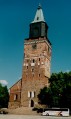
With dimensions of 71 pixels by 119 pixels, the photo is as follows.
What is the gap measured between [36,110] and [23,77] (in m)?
10.3

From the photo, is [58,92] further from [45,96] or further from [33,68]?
[33,68]

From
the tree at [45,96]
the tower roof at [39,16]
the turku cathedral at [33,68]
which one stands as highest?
the tower roof at [39,16]

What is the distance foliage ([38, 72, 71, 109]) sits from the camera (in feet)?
184

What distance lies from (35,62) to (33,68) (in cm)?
158

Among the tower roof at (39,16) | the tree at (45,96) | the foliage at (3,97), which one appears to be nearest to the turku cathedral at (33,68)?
the tower roof at (39,16)

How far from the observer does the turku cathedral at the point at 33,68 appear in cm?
6228

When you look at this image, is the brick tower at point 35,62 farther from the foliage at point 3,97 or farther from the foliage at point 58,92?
the foliage at point 3,97

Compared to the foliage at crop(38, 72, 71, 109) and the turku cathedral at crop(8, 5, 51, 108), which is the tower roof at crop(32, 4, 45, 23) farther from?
the foliage at crop(38, 72, 71, 109)

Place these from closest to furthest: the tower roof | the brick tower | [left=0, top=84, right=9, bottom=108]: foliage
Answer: the brick tower < the tower roof < [left=0, top=84, right=9, bottom=108]: foliage

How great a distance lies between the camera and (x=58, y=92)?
5734 cm

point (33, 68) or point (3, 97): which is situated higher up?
point (33, 68)

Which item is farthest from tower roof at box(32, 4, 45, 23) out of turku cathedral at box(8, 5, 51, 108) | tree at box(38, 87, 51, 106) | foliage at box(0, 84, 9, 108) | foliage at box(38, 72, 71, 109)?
foliage at box(0, 84, 9, 108)

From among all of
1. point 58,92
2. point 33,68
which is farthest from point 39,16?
point 58,92

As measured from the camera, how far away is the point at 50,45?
69.4 metres
